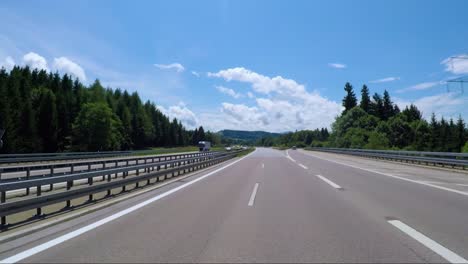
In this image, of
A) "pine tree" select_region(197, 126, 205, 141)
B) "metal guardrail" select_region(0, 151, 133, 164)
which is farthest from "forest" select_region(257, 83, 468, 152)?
"pine tree" select_region(197, 126, 205, 141)

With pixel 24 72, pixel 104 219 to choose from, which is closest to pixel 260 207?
pixel 104 219

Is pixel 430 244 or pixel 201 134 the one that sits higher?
pixel 201 134

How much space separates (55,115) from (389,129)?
83594 millimetres

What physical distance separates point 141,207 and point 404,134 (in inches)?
4096

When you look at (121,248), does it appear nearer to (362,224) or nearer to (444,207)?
(362,224)

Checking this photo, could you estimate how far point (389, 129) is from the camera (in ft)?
326

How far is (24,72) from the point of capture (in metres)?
77.2

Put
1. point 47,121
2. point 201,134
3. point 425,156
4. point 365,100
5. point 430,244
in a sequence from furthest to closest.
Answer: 1. point 201,134
2. point 365,100
3. point 47,121
4. point 425,156
5. point 430,244

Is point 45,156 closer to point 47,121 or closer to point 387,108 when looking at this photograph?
point 47,121

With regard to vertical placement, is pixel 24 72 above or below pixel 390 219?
above

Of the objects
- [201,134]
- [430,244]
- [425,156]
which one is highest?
[201,134]

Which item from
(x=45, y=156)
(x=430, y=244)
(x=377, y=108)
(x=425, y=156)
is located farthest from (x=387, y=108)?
(x=430, y=244)

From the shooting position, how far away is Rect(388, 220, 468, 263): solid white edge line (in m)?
5.10

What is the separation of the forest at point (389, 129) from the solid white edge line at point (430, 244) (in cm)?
6798
